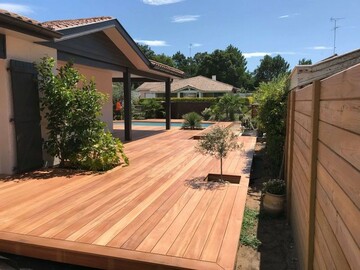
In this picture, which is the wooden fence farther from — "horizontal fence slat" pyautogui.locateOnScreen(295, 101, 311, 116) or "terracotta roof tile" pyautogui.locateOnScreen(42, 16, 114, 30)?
"terracotta roof tile" pyautogui.locateOnScreen(42, 16, 114, 30)

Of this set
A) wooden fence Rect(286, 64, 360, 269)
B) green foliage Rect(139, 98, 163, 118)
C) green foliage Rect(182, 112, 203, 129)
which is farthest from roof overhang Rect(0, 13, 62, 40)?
green foliage Rect(139, 98, 163, 118)

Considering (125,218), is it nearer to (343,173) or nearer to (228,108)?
(343,173)

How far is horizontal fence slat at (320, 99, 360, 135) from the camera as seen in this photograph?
1.17 meters

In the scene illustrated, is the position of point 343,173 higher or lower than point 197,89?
lower

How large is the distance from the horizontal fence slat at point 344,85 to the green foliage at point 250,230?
243cm

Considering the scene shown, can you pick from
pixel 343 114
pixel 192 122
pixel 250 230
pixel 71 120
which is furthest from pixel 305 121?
pixel 192 122

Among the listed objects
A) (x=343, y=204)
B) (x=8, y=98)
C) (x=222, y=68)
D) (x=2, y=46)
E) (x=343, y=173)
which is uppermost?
(x=222, y=68)

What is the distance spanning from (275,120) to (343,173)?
17.8 ft

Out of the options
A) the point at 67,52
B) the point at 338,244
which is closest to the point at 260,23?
the point at 67,52

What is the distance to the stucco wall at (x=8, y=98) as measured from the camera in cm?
489

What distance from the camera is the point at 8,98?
4.95 m

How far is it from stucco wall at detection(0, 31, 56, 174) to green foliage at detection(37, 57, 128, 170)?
1.21 feet

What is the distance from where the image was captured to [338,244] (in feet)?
4.75

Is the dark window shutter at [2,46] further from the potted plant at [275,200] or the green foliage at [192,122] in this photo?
the green foliage at [192,122]
